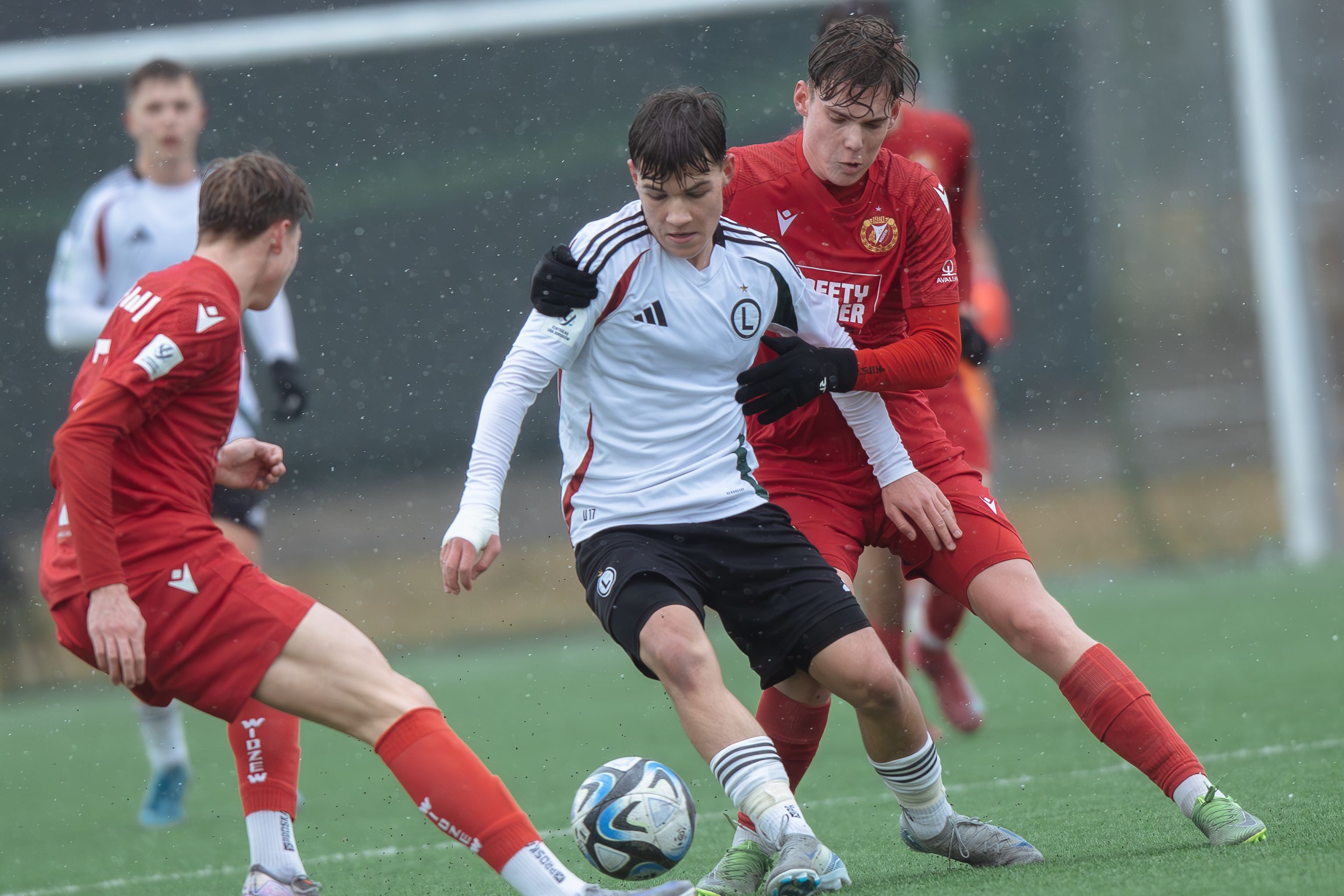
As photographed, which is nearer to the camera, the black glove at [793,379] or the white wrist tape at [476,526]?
the white wrist tape at [476,526]

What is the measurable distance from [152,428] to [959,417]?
2575 mm

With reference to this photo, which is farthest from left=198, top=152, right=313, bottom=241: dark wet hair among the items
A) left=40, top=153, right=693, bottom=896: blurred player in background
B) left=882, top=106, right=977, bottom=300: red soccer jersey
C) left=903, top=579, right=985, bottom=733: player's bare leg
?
left=903, top=579, right=985, bottom=733: player's bare leg

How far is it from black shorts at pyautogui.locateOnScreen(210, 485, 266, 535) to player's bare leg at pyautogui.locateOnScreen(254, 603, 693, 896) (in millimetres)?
2111

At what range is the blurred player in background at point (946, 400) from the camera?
4.65m

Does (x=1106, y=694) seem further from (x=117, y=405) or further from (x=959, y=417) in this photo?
(x=117, y=405)

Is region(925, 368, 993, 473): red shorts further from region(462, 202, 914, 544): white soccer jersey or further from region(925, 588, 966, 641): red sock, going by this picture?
region(462, 202, 914, 544): white soccer jersey

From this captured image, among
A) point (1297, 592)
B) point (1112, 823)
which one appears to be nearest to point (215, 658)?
point (1112, 823)

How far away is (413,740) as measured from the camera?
2883 mm

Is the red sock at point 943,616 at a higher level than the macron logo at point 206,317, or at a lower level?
lower

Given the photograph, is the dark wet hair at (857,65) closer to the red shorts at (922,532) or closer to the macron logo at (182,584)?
the red shorts at (922,532)

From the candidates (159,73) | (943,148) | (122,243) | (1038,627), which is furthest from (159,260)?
(1038,627)

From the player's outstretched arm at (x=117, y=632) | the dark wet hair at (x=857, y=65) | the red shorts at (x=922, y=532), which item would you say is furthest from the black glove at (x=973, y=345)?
the player's outstretched arm at (x=117, y=632)

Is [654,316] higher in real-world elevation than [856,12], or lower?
lower

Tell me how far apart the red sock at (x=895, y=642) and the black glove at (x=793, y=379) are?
64.1 inches
